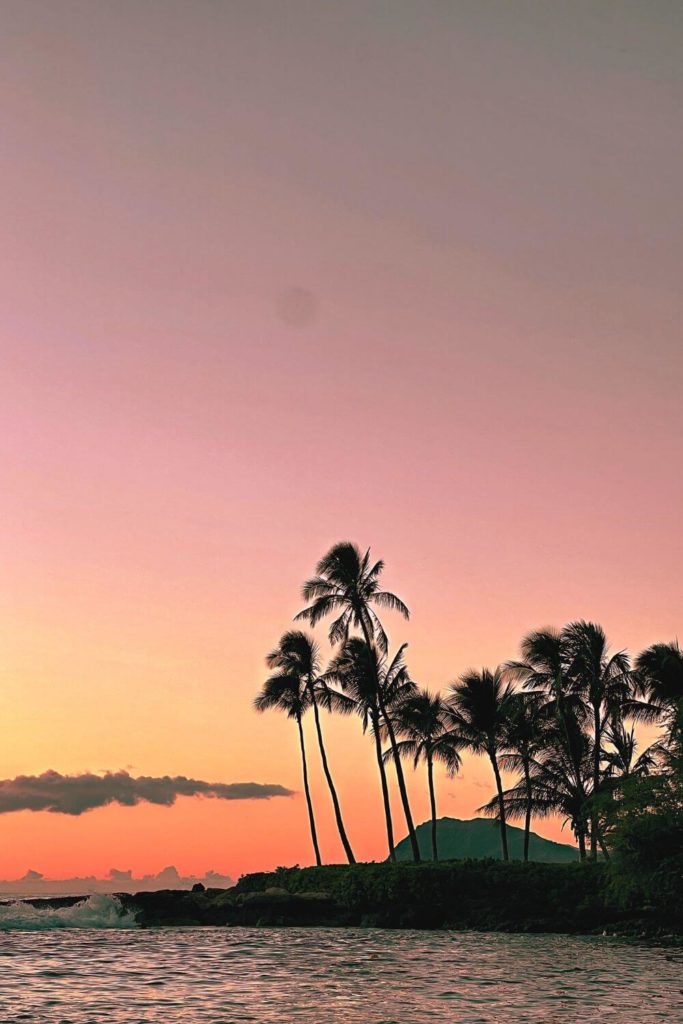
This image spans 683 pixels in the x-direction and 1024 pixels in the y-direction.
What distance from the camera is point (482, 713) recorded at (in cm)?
7088

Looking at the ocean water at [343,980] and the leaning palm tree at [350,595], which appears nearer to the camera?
the ocean water at [343,980]

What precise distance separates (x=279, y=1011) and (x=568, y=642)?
151 feet

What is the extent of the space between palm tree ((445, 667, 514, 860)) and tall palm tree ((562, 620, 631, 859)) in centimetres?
531

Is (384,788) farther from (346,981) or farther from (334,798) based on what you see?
(346,981)

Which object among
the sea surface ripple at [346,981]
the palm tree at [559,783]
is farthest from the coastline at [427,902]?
the palm tree at [559,783]

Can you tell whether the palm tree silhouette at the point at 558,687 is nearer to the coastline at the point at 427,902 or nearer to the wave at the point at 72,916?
the coastline at the point at 427,902

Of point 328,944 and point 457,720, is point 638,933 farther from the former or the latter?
point 457,720

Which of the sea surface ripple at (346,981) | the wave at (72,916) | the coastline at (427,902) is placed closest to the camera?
the sea surface ripple at (346,981)

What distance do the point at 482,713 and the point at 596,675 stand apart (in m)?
8.79

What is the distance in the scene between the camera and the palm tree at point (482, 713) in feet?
231

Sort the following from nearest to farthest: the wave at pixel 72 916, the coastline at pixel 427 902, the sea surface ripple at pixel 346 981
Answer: the sea surface ripple at pixel 346 981
the coastline at pixel 427 902
the wave at pixel 72 916

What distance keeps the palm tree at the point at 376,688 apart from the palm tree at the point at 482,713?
3.79 meters

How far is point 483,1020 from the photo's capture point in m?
22.3

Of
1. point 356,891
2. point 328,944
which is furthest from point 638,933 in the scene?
point 356,891
